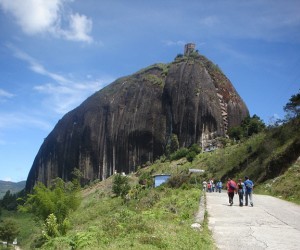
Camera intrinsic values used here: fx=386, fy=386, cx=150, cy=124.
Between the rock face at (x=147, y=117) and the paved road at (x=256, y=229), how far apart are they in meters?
60.5

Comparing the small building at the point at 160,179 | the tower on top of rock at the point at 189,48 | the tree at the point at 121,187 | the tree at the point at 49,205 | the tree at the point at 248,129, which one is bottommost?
the tree at the point at 49,205

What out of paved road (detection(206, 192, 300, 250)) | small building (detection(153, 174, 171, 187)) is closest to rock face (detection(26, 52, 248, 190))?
small building (detection(153, 174, 171, 187))

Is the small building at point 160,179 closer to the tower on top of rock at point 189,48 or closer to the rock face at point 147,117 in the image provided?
the rock face at point 147,117

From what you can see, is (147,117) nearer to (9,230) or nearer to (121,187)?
(9,230)

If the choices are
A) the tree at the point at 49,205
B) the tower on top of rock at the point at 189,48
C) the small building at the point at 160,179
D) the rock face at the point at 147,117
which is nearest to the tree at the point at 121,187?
the small building at the point at 160,179

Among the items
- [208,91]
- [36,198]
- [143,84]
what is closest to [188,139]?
[208,91]

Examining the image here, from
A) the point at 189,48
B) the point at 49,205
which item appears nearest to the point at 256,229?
the point at 49,205

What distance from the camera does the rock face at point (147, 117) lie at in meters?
77.9

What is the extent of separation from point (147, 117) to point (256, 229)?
73955mm

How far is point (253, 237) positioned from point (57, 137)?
94786 mm

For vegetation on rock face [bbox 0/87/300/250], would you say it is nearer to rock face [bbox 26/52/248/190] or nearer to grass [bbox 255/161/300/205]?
grass [bbox 255/161/300/205]

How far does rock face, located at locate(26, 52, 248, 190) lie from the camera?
77875 mm

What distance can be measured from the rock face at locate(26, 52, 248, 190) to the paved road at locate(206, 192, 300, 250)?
60514 mm

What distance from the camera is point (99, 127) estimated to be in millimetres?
89250
